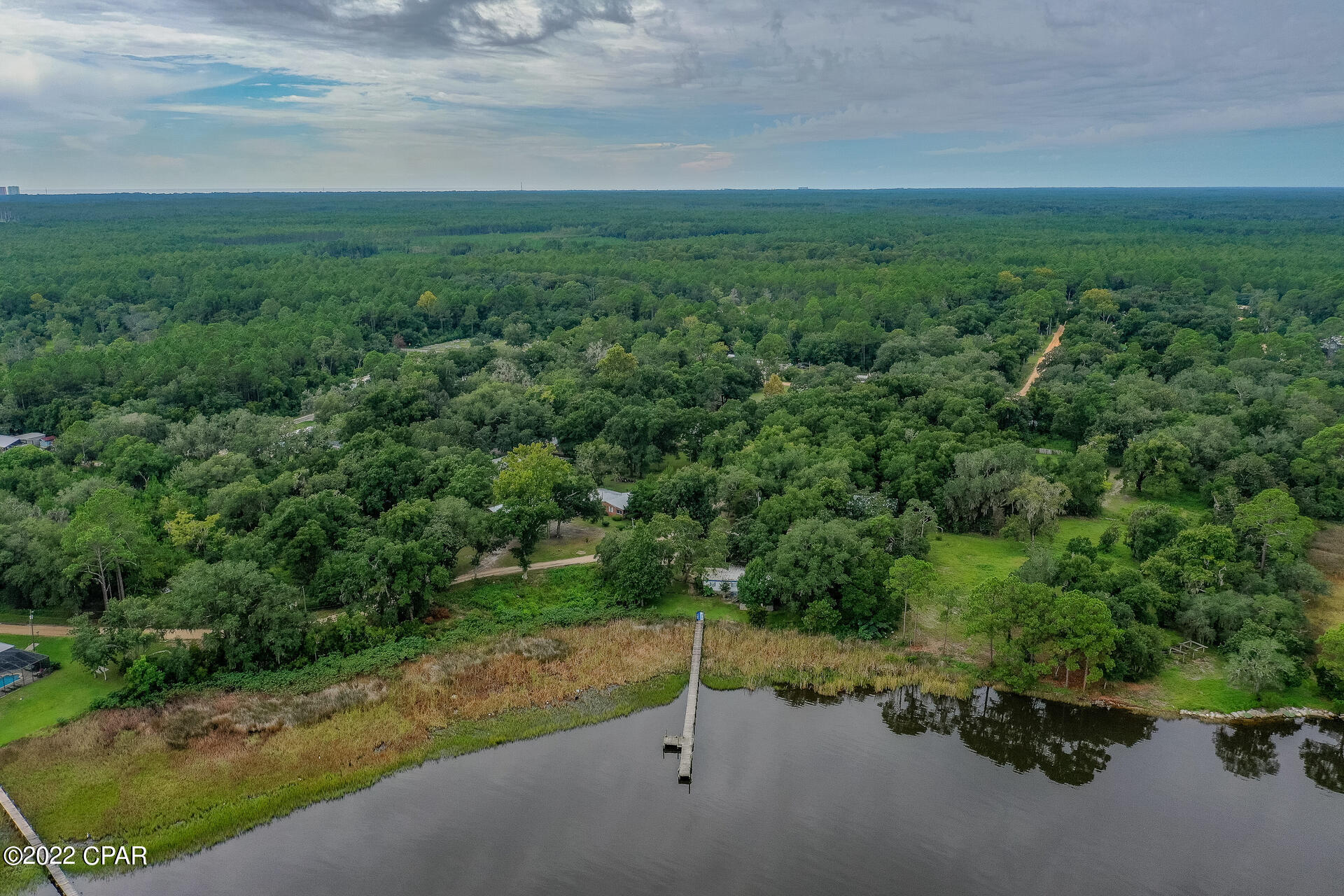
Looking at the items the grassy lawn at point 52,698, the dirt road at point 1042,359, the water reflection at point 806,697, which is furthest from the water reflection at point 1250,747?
the grassy lawn at point 52,698

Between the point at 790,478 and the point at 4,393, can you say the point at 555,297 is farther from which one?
the point at 790,478

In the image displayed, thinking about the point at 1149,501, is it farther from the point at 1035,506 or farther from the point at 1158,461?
the point at 1035,506

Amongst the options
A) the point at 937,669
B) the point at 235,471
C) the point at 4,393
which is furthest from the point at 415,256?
the point at 937,669

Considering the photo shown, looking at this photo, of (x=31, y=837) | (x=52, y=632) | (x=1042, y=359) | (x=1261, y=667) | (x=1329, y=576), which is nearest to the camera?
(x=31, y=837)

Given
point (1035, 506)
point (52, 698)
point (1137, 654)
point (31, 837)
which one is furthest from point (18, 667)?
point (1035, 506)

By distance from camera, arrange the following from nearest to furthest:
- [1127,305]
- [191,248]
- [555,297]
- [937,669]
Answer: [937,669] → [1127,305] → [555,297] → [191,248]

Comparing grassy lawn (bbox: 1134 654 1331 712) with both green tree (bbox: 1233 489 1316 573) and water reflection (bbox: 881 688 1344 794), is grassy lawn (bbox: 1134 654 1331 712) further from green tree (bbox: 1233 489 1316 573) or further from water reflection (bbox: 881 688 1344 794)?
green tree (bbox: 1233 489 1316 573)
